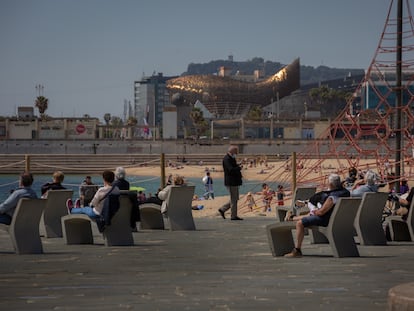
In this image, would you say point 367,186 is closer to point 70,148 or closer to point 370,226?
point 370,226

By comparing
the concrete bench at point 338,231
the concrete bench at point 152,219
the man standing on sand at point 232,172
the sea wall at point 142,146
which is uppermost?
the man standing on sand at point 232,172

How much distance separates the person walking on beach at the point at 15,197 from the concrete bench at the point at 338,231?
8.50 feet

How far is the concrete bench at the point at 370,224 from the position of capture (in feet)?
37.7

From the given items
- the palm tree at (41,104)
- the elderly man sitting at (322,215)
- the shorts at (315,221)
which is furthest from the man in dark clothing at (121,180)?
the palm tree at (41,104)

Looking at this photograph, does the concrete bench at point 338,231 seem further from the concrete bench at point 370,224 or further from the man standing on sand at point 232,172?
the man standing on sand at point 232,172

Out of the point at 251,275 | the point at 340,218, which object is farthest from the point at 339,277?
the point at 340,218

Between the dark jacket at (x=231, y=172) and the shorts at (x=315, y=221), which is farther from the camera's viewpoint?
the dark jacket at (x=231, y=172)

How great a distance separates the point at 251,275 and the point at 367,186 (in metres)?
3.69

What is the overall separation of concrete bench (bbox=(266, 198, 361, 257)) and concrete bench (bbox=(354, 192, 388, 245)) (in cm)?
124

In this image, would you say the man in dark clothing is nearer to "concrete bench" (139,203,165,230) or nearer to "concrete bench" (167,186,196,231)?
"concrete bench" (167,186,196,231)

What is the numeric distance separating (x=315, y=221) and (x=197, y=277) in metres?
2.24

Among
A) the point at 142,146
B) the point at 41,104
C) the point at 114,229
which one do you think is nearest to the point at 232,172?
the point at 114,229

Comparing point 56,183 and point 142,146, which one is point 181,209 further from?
point 142,146

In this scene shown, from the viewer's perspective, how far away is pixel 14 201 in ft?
34.3
